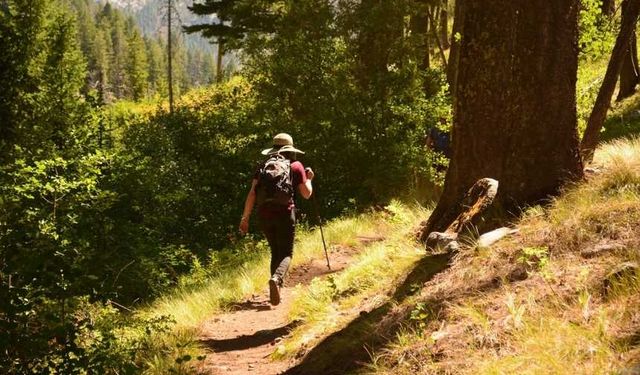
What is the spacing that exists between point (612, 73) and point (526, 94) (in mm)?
2657

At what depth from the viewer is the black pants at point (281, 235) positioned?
6316 millimetres

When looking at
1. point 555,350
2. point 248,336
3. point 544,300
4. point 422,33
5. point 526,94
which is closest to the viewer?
point 555,350

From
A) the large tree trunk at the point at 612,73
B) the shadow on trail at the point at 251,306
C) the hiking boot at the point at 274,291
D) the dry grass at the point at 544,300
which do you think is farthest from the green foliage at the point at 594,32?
the shadow on trail at the point at 251,306

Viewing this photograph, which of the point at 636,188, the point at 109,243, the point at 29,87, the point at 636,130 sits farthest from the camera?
the point at 29,87

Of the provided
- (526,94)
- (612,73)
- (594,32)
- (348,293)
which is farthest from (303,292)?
(594,32)

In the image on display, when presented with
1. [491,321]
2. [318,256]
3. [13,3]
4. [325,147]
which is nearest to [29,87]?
[13,3]

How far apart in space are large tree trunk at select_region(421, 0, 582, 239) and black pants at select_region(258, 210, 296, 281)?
2.37 metres

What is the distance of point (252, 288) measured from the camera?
759 cm

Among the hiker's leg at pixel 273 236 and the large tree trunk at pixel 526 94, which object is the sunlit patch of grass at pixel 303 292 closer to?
the hiker's leg at pixel 273 236

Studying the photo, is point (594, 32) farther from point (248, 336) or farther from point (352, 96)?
point (248, 336)

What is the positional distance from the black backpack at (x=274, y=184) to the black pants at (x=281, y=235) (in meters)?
0.23

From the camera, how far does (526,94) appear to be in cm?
521

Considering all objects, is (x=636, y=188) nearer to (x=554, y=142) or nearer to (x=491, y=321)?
(x=554, y=142)

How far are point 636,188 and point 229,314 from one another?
4.75 metres
